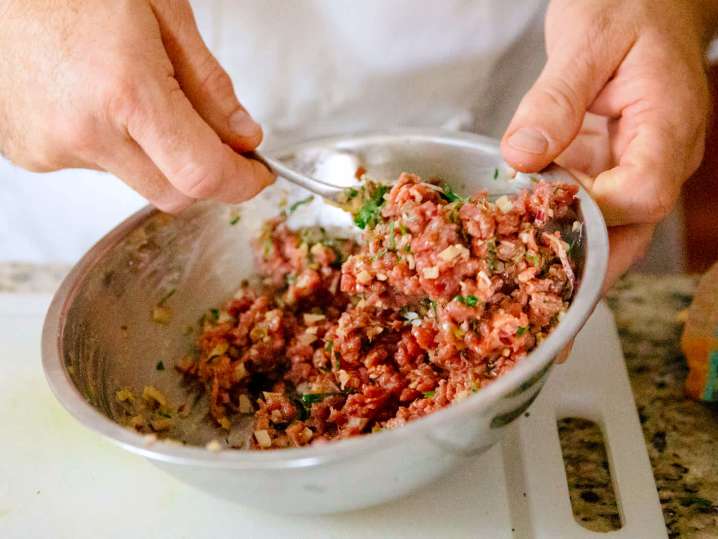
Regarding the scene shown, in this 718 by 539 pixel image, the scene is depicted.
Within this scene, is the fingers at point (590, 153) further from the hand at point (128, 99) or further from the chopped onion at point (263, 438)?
the chopped onion at point (263, 438)

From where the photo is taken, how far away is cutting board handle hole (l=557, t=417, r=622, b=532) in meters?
1.29

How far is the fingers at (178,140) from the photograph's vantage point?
1172 mm

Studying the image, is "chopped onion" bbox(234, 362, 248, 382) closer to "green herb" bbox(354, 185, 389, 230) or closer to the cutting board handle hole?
"green herb" bbox(354, 185, 389, 230)

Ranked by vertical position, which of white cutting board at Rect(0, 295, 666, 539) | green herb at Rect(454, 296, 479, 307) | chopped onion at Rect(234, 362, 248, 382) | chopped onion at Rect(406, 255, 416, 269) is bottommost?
white cutting board at Rect(0, 295, 666, 539)

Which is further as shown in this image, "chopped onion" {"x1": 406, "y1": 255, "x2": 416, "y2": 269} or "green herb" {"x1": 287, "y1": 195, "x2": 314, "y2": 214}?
"green herb" {"x1": 287, "y1": 195, "x2": 314, "y2": 214}

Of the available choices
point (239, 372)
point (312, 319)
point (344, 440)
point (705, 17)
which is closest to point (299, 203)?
point (312, 319)

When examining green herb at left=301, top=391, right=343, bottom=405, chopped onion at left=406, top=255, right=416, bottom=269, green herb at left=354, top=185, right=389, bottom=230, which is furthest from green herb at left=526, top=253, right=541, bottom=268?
green herb at left=301, top=391, right=343, bottom=405

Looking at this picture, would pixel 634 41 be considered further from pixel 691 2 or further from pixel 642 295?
pixel 642 295

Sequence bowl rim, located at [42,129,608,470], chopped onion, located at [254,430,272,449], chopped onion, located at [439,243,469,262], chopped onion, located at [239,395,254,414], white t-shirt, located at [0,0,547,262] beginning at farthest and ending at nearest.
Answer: white t-shirt, located at [0,0,547,262], chopped onion, located at [239,395,254,414], chopped onion, located at [254,430,272,449], chopped onion, located at [439,243,469,262], bowl rim, located at [42,129,608,470]

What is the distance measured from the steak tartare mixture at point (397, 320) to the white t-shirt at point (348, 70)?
47 cm

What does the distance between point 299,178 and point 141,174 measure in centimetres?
31

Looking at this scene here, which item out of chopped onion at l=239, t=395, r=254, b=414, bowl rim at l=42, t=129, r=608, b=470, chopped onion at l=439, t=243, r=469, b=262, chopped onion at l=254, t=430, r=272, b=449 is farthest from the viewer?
chopped onion at l=239, t=395, r=254, b=414

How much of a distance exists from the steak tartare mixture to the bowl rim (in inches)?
2.4

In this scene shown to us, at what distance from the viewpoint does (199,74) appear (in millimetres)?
1290
